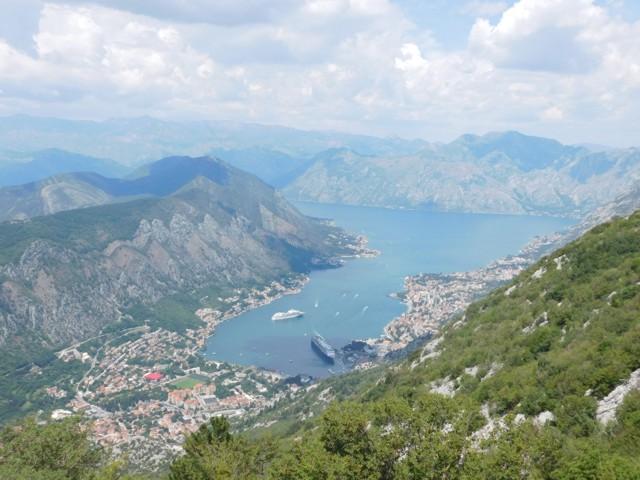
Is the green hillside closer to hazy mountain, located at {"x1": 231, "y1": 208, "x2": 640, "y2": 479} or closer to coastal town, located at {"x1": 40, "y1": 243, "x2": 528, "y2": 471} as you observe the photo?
hazy mountain, located at {"x1": 231, "y1": 208, "x2": 640, "y2": 479}

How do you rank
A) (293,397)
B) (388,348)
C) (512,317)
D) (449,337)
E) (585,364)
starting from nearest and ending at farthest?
1. (585,364)
2. (512,317)
3. (449,337)
4. (293,397)
5. (388,348)

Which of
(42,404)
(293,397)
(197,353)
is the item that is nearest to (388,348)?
(293,397)

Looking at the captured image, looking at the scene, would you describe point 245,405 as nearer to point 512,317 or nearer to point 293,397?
point 293,397

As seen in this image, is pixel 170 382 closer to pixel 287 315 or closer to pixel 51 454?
pixel 287 315

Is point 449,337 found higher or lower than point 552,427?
lower

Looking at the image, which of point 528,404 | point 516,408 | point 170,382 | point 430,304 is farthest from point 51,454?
point 430,304

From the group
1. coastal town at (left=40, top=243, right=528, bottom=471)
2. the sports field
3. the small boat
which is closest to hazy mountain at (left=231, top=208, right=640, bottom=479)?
coastal town at (left=40, top=243, right=528, bottom=471)
